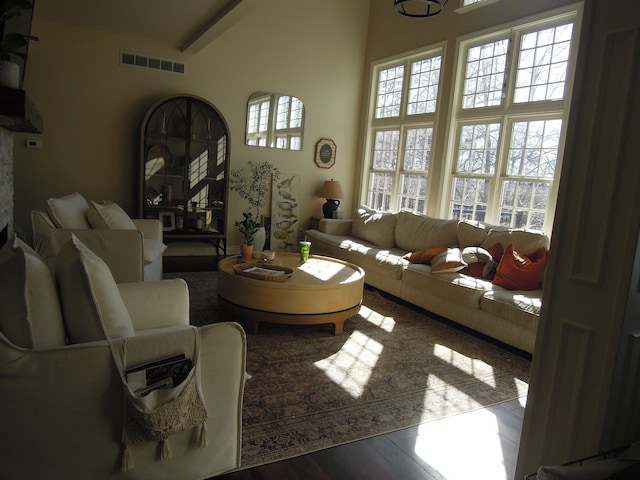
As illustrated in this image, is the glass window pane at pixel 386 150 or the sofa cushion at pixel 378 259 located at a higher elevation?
the glass window pane at pixel 386 150

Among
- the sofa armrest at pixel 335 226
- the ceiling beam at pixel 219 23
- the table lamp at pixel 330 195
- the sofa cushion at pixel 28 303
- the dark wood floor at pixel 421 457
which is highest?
the ceiling beam at pixel 219 23

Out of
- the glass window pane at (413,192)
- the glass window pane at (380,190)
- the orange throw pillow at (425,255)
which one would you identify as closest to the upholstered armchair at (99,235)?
the orange throw pillow at (425,255)

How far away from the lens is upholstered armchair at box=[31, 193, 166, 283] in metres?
3.12

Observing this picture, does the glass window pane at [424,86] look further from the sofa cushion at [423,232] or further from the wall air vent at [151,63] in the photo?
the wall air vent at [151,63]

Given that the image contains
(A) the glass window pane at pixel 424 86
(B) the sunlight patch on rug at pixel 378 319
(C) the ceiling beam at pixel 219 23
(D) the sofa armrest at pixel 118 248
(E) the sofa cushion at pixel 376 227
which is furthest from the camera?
(A) the glass window pane at pixel 424 86

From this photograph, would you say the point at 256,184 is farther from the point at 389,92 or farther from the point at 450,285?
the point at 450,285

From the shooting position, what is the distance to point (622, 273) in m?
1.32

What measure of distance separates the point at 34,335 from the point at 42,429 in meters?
0.28

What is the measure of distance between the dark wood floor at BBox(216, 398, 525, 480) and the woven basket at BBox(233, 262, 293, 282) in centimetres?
153

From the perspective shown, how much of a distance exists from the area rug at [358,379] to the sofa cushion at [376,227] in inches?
61.8

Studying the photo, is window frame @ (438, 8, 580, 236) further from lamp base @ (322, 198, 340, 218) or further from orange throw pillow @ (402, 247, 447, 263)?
lamp base @ (322, 198, 340, 218)

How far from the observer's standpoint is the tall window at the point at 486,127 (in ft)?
14.2

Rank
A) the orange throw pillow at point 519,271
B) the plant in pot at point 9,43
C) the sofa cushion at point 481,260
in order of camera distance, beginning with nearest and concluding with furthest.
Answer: the plant in pot at point 9,43
the orange throw pillow at point 519,271
the sofa cushion at point 481,260

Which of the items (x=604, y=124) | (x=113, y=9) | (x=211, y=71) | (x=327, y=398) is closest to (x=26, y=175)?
(x=113, y=9)
